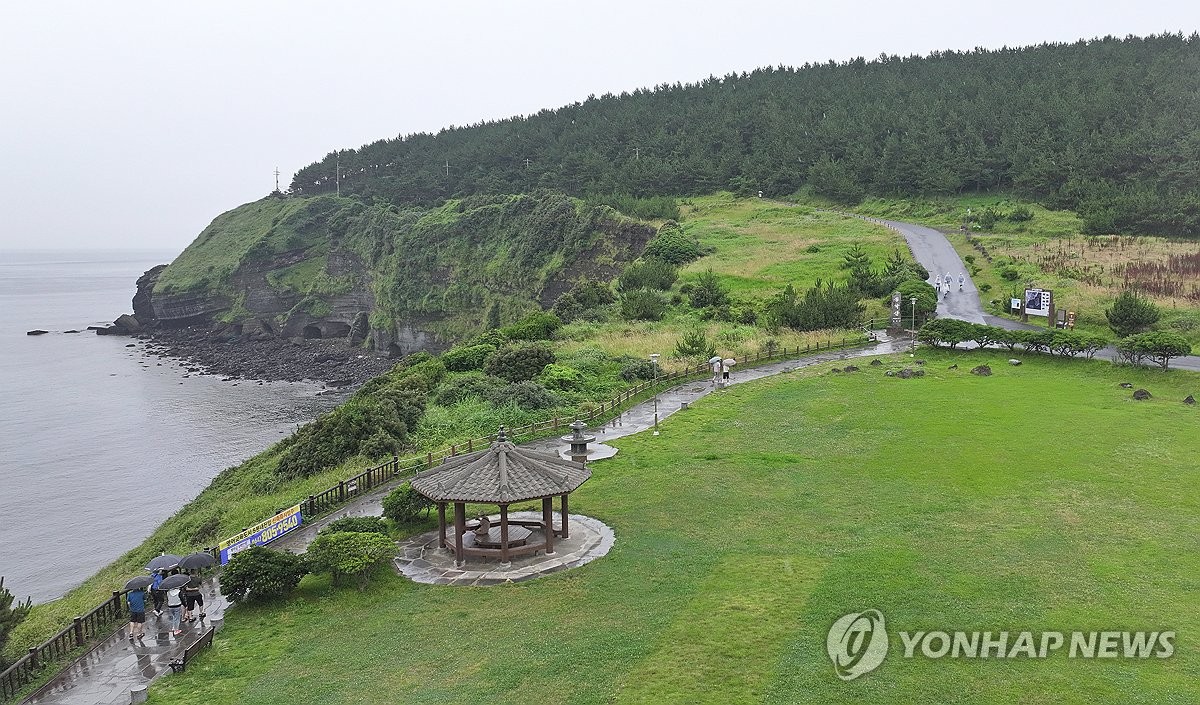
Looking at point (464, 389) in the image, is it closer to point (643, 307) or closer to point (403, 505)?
point (403, 505)

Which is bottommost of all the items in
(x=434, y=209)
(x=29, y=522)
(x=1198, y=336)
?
(x=29, y=522)

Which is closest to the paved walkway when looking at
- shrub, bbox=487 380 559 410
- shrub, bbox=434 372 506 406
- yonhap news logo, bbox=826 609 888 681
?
yonhap news logo, bbox=826 609 888 681

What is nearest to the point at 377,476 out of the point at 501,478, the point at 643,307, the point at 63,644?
the point at 501,478

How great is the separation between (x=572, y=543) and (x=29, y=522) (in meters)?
37.1

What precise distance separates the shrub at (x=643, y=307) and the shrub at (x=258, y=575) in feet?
131

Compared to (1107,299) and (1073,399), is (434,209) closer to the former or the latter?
(1107,299)

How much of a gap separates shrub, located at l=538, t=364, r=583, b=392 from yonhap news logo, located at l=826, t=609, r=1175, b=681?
24.9 meters

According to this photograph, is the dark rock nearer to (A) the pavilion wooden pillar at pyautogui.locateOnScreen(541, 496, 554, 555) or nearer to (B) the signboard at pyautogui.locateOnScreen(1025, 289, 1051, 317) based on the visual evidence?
(B) the signboard at pyautogui.locateOnScreen(1025, 289, 1051, 317)

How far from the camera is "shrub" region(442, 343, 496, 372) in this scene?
45.5 m

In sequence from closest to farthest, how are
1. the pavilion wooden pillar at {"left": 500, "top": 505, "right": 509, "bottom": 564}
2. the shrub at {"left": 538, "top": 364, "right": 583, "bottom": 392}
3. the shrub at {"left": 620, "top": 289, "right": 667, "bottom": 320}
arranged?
the pavilion wooden pillar at {"left": 500, "top": 505, "right": 509, "bottom": 564}, the shrub at {"left": 538, "top": 364, "right": 583, "bottom": 392}, the shrub at {"left": 620, "top": 289, "right": 667, "bottom": 320}

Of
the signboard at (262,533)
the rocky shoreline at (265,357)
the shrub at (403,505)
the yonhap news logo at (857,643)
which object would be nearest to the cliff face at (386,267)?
the rocky shoreline at (265,357)

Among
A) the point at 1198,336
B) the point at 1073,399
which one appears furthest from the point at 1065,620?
the point at 1198,336

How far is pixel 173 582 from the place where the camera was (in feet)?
60.0

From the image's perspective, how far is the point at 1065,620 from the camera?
16.4 meters
